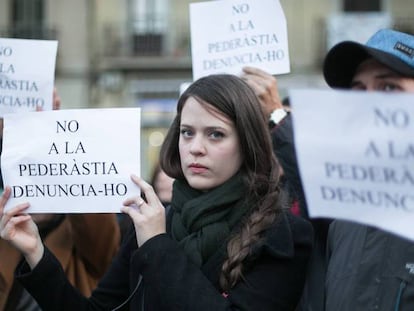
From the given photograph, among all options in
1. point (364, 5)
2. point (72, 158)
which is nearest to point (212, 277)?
point (72, 158)

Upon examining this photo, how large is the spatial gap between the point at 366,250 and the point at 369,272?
0.07 m

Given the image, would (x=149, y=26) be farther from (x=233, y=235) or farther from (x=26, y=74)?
(x=233, y=235)

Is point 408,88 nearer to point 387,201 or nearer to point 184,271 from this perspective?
point 387,201

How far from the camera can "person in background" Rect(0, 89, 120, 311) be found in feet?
8.84

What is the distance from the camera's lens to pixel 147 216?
1.99m

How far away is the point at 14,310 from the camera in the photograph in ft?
8.82

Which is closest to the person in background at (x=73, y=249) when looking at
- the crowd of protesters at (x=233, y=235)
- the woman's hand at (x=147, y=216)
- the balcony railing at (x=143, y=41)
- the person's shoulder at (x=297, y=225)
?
the crowd of protesters at (x=233, y=235)

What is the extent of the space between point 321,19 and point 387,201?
1636 cm

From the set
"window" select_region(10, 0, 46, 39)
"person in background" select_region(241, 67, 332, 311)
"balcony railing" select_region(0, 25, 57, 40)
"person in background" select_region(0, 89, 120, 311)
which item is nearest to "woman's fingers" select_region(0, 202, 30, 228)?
"person in background" select_region(0, 89, 120, 311)

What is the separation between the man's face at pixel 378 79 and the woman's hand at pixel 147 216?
2.08 ft

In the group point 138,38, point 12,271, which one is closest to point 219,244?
point 12,271

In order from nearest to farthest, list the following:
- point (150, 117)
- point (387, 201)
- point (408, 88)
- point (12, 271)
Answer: point (387, 201), point (408, 88), point (12, 271), point (150, 117)

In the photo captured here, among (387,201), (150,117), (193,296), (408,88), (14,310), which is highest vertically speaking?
(408,88)

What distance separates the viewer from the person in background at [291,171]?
1877 mm
